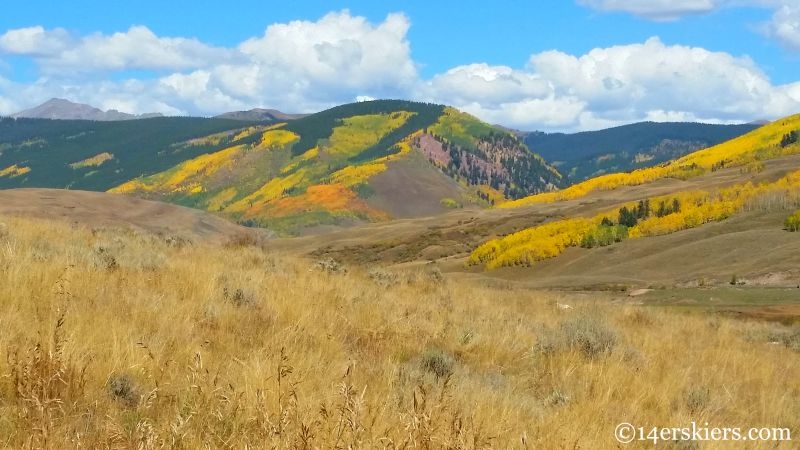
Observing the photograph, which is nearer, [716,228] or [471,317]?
[471,317]

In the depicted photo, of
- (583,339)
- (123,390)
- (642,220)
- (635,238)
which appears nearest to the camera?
(123,390)

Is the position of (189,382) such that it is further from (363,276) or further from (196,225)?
(196,225)

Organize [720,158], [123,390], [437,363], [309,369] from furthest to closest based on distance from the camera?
[720,158] → [437,363] → [309,369] → [123,390]

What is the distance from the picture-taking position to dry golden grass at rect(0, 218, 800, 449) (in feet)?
12.9

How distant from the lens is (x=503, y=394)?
Result: 5766 mm

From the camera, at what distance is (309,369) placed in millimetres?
5293

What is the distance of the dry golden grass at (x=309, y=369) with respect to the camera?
155 inches

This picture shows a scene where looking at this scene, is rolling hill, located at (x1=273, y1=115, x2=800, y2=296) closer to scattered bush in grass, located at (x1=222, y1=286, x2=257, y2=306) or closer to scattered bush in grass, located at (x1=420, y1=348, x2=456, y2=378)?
scattered bush in grass, located at (x1=222, y1=286, x2=257, y2=306)

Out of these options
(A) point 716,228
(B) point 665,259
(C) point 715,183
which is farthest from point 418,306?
(C) point 715,183

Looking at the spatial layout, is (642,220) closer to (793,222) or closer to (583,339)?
(793,222)

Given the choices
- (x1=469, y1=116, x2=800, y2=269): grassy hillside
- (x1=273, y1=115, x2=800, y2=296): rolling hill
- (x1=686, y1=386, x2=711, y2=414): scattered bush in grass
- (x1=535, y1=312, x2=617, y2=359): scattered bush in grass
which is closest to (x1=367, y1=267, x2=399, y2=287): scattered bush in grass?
(x1=535, y1=312, x2=617, y2=359): scattered bush in grass

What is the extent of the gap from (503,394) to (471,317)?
4.68 meters

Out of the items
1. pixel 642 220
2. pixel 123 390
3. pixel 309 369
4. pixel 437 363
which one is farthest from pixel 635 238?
pixel 123 390

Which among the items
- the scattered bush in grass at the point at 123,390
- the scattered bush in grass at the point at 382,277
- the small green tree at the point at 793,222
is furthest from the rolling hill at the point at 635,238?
the scattered bush in grass at the point at 123,390
